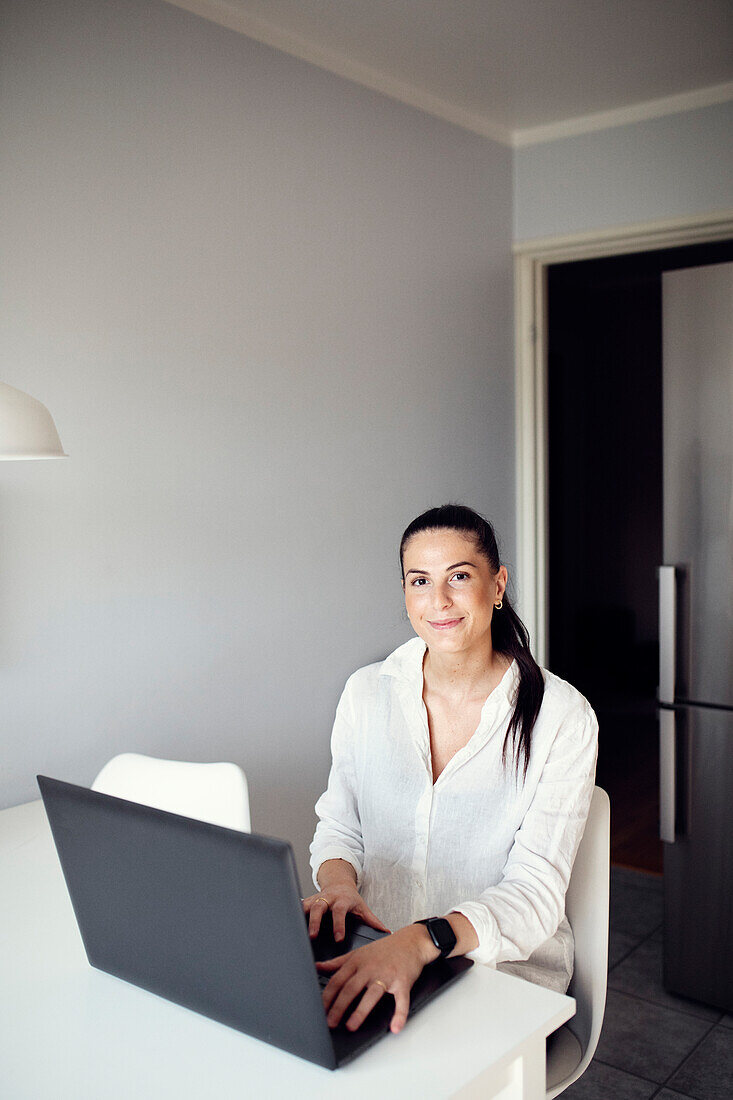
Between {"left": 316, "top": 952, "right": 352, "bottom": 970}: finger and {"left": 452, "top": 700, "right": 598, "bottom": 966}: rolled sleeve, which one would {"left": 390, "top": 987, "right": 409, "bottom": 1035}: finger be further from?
{"left": 452, "top": 700, "right": 598, "bottom": 966}: rolled sleeve

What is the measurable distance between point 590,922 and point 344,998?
603mm

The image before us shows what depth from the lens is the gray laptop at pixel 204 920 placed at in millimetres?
967

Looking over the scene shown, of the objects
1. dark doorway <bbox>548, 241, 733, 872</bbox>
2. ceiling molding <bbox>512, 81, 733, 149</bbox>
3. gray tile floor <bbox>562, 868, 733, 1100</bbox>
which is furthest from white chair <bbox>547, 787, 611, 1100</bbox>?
dark doorway <bbox>548, 241, 733, 872</bbox>

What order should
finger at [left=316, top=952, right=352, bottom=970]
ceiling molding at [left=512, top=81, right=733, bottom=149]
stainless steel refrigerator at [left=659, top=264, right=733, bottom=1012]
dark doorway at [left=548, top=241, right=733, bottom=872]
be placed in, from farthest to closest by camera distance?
dark doorway at [left=548, top=241, right=733, bottom=872] < ceiling molding at [left=512, top=81, right=733, bottom=149] < stainless steel refrigerator at [left=659, top=264, right=733, bottom=1012] < finger at [left=316, top=952, right=352, bottom=970]

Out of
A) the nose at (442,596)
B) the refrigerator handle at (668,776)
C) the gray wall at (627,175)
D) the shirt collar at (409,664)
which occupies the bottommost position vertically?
the refrigerator handle at (668,776)

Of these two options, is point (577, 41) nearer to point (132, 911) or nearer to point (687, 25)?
point (687, 25)

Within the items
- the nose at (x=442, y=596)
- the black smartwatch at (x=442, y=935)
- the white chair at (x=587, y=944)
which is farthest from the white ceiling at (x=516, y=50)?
the black smartwatch at (x=442, y=935)

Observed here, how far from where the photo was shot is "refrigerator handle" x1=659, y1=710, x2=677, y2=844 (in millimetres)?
2736

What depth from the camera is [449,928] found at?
1.26 meters

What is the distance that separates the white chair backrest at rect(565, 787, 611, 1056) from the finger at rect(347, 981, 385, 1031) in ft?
1.85

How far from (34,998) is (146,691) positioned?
1193 millimetres

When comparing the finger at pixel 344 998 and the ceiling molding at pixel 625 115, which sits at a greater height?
the ceiling molding at pixel 625 115

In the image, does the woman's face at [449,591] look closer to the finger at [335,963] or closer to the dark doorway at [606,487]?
the finger at [335,963]

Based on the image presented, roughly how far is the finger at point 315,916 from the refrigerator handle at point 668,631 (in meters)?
1.56
